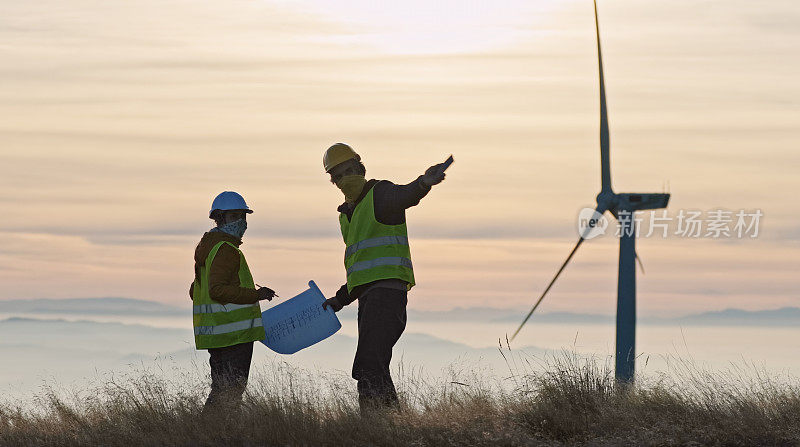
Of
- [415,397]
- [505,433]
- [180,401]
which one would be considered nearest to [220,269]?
[180,401]

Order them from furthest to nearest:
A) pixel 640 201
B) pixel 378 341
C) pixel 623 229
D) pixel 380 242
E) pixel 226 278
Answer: pixel 623 229 → pixel 640 201 → pixel 226 278 → pixel 378 341 → pixel 380 242

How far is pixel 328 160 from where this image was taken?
11781 mm

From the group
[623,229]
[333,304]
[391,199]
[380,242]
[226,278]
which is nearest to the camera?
[391,199]

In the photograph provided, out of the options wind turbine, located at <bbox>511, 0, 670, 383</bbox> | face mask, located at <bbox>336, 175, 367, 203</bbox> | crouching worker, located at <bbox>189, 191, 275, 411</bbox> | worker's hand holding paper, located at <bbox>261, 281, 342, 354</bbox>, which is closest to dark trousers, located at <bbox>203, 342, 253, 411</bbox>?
crouching worker, located at <bbox>189, 191, 275, 411</bbox>

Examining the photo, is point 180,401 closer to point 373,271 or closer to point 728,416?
point 373,271

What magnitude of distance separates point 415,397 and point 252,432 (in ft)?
5.76

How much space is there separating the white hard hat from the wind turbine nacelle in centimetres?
761

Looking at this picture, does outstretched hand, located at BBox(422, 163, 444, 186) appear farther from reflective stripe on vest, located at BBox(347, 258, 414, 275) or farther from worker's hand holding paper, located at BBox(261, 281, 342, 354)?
worker's hand holding paper, located at BBox(261, 281, 342, 354)

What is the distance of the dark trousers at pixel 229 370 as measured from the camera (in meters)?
11.7

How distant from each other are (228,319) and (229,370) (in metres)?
0.55

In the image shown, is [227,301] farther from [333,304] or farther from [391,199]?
[391,199]

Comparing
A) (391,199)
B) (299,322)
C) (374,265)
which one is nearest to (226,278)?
(299,322)

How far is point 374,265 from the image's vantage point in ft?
37.5

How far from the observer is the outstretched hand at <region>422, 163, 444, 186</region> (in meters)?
10.7
